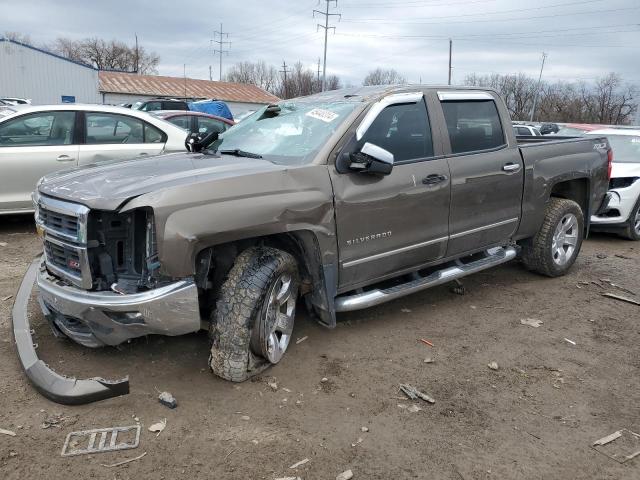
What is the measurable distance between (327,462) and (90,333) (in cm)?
170

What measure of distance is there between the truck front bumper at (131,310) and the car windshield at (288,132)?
4.05 feet

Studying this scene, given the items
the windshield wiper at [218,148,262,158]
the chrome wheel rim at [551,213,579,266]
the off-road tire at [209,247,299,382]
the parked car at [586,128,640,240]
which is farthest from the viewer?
the parked car at [586,128,640,240]

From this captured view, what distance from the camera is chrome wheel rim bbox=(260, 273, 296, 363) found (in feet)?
11.5

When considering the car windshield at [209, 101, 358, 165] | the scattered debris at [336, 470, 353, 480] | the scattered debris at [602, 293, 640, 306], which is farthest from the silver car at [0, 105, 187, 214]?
the scattered debris at [602, 293, 640, 306]

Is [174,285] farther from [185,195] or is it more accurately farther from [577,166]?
[577,166]

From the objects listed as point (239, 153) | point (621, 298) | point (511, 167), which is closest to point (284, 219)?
point (239, 153)

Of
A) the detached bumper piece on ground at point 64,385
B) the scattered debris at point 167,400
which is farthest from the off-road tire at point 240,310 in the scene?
the detached bumper piece on ground at point 64,385

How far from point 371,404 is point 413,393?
12.5 inches

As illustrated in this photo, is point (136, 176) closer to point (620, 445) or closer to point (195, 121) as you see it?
point (620, 445)

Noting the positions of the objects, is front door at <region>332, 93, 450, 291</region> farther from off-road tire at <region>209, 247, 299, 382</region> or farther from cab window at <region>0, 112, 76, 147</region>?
cab window at <region>0, 112, 76, 147</region>

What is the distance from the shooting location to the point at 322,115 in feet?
13.8

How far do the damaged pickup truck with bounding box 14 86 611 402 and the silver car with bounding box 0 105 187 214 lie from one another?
324cm

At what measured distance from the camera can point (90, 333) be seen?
3.43m

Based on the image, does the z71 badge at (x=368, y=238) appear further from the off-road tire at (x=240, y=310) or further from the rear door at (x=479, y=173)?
the rear door at (x=479, y=173)
